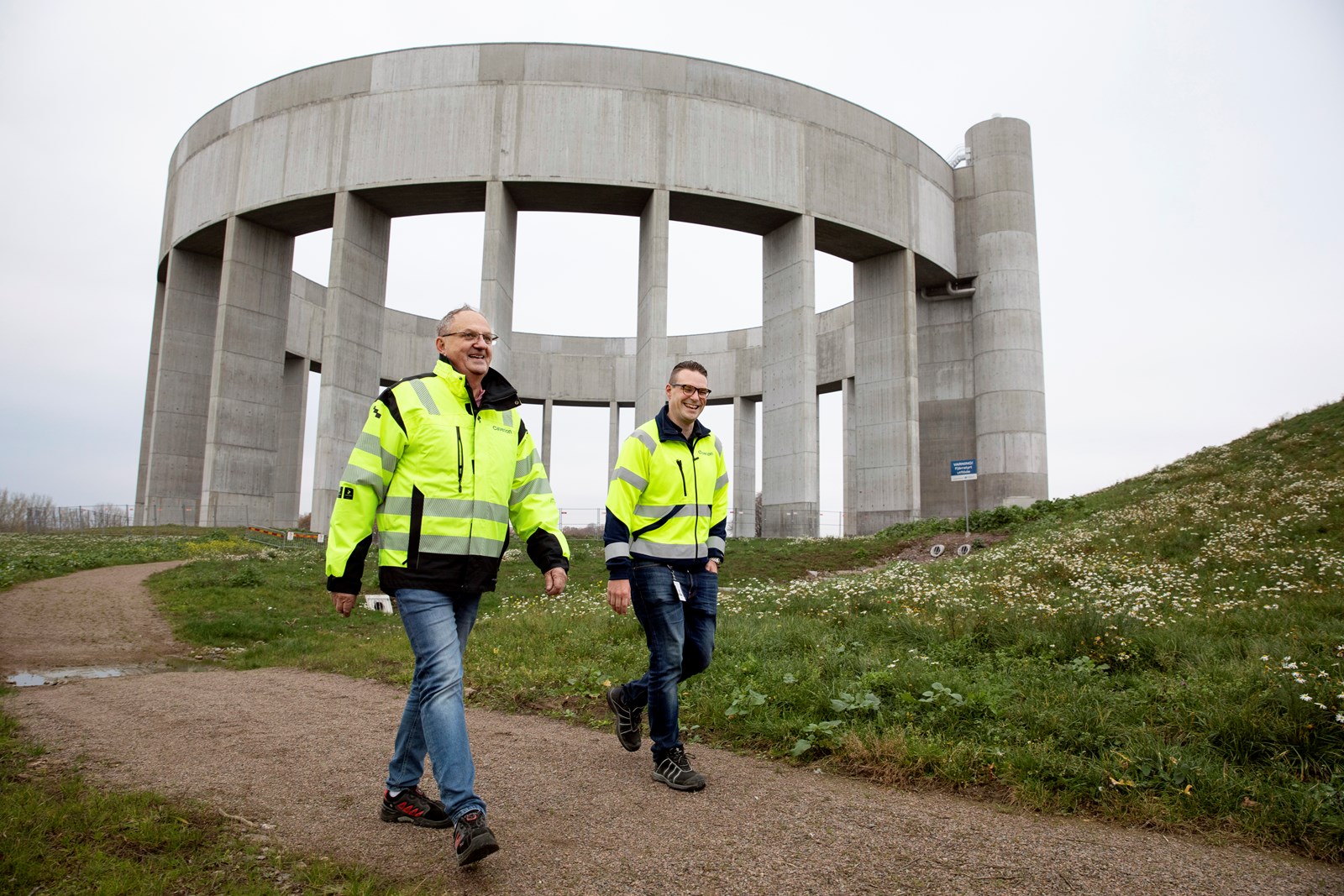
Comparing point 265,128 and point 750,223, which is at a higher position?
point 265,128

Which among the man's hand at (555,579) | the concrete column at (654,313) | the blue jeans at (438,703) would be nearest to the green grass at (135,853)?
the blue jeans at (438,703)

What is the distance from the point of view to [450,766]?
10.3 feet

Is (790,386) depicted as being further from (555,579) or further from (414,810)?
(414,810)

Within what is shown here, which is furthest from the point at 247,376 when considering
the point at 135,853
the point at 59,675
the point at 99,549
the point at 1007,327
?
the point at 135,853

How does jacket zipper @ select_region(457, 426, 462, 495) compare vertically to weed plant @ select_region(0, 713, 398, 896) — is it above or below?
above

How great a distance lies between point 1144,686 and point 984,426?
27.9 metres

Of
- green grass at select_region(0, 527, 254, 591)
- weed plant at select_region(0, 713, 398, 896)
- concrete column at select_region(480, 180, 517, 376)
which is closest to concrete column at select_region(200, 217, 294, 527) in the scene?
green grass at select_region(0, 527, 254, 591)

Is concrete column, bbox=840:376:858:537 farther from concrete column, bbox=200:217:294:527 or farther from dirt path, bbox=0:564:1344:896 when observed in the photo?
dirt path, bbox=0:564:1344:896

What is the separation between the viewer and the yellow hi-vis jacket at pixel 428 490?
337cm

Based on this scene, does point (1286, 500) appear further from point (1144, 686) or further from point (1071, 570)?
point (1144, 686)

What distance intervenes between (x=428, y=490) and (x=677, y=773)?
189 centimetres

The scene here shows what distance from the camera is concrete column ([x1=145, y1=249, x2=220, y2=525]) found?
31.2m

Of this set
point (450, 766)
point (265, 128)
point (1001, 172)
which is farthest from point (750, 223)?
point (450, 766)

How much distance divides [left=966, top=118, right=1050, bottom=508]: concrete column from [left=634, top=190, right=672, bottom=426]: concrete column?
13670mm
